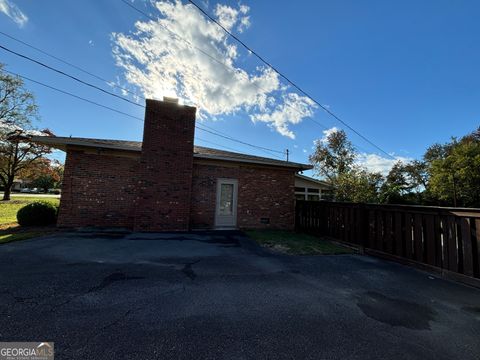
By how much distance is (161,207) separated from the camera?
315 inches

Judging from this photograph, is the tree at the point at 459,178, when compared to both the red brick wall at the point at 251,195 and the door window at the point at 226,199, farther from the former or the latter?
the door window at the point at 226,199

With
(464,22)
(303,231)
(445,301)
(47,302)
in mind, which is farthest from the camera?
(303,231)

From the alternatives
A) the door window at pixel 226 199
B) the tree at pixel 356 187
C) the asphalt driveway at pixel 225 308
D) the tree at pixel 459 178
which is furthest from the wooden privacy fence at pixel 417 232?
the tree at pixel 459 178

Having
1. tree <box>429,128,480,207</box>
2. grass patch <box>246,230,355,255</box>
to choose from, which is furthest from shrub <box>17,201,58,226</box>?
tree <box>429,128,480,207</box>

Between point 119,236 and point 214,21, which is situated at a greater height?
point 214,21

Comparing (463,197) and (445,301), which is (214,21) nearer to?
(445,301)

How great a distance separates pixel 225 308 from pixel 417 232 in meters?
4.78

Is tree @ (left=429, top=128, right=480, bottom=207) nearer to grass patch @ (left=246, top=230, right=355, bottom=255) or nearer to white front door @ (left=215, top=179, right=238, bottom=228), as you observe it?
grass patch @ (left=246, top=230, right=355, bottom=255)

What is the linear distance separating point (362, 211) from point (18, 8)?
37.9ft

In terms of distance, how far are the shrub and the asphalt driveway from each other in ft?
12.1

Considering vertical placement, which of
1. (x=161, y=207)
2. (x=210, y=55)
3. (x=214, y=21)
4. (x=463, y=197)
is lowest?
(x=161, y=207)

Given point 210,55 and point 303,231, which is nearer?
point 210,55

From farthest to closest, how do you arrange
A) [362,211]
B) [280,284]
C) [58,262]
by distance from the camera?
[362,211] < [58,262] < [280,284]

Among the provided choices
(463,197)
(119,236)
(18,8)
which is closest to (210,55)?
(18,8)
